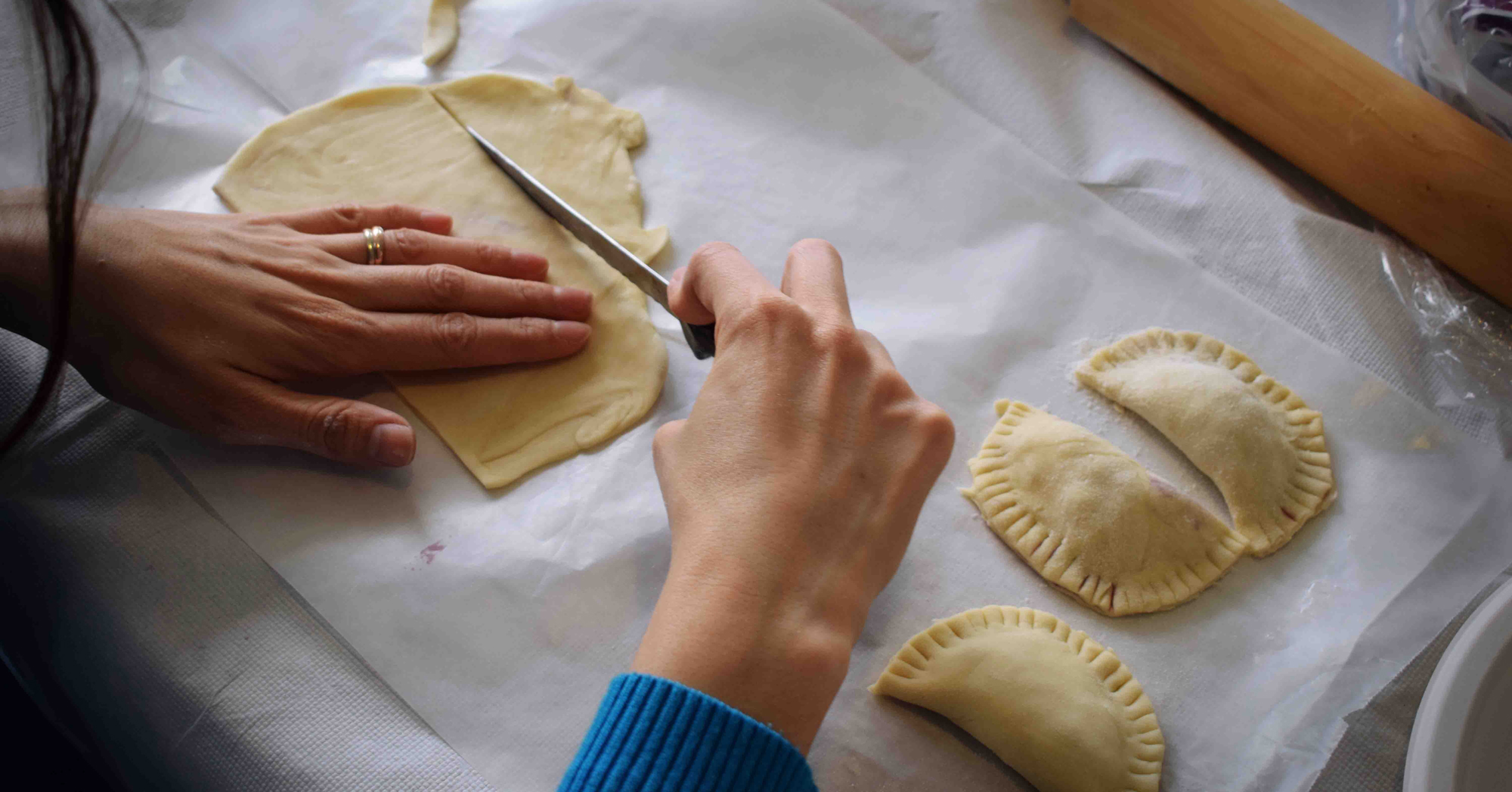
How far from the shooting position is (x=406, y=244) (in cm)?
157

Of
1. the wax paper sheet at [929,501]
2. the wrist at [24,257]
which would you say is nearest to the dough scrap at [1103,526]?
the wax paper sheet at [929,501]

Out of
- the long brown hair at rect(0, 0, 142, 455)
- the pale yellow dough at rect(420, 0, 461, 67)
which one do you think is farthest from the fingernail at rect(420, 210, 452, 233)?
the long brown hair at rect(0, 0, 142, 455)

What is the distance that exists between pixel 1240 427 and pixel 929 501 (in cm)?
55

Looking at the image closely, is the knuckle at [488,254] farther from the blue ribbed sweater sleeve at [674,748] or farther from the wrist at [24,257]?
the blue ribbed sweater sleeve at [674,748]

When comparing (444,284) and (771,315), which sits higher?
(771,315)

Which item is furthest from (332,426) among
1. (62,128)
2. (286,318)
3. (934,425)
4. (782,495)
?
(934,425)

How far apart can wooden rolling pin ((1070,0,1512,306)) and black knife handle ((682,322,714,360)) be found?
129 cm

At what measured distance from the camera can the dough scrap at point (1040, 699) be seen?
4.15 ft

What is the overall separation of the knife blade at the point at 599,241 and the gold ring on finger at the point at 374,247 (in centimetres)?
32

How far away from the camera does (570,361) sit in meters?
1.62

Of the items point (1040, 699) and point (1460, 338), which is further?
point (1460, 338)

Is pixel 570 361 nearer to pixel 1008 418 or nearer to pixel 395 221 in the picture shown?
pixel 395 221

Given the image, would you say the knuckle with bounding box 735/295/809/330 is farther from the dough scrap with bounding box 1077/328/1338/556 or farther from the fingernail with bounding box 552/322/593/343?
the dough scrap with bounding box 1077/328/1338/556

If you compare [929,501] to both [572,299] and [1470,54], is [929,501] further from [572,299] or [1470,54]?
[1470,54]
